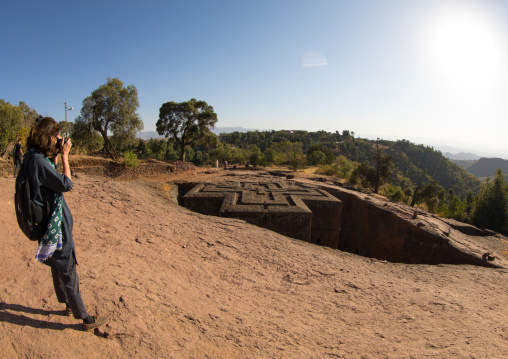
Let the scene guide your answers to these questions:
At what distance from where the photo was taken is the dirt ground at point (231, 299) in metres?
2.25

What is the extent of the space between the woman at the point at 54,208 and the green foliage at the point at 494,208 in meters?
17.3

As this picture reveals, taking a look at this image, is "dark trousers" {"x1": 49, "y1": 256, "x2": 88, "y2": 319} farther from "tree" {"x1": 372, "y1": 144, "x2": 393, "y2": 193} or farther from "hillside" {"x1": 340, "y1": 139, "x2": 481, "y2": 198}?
"hillside" {"x1": 340, "y1": 139, "x2": 481, "y2": 198}

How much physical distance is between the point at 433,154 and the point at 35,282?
81162 millimetres

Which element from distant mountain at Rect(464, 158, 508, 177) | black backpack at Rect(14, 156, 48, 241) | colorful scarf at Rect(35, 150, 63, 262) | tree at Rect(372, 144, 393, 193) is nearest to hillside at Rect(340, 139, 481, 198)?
tree at Rect(372, 144, 393, 193)

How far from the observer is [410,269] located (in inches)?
198

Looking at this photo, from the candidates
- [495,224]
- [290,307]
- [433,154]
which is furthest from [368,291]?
[433,154]

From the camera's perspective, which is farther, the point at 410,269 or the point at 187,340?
the point at 410,269

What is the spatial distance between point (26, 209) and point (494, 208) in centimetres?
1796

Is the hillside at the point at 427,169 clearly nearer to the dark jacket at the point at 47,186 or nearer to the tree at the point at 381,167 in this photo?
the tree at the point at 381,167

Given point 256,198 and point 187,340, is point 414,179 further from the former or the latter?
point 187,340

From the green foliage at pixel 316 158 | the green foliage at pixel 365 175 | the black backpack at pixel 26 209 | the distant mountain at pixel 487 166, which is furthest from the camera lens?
the distant mountain at pixel 487 166

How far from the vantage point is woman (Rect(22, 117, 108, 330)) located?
2.03m

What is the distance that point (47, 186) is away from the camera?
2055mm

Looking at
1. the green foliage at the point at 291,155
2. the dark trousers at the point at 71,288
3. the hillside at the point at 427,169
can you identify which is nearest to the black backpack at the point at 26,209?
the dark trousers at the point at 71,288
